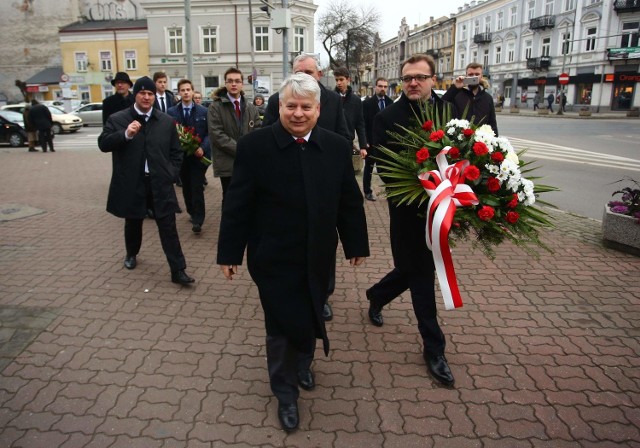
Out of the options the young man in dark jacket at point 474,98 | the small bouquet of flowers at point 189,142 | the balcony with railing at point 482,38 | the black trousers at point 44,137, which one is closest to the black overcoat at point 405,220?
the young man in dark jacket at point 474,98

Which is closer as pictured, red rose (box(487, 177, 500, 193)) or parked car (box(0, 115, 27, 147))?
red rose (box(487, 177, 500, 193))

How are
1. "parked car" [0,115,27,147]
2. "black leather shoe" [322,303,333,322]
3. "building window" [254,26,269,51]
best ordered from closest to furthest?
"black leather shoe" [322,303,333,322], "parked car" [0,115,27,147], "building window" [254,26,269,51]

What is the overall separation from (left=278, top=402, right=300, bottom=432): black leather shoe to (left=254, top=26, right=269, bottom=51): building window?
4399cm

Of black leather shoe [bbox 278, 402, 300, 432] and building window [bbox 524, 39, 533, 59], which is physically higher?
building window [bbox 524, 39, 533, 59]

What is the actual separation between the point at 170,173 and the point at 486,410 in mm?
3689

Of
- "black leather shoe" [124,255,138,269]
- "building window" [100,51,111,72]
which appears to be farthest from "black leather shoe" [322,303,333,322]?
"building window" [100,51,111,72]

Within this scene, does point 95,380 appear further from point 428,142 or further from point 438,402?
point 428,142

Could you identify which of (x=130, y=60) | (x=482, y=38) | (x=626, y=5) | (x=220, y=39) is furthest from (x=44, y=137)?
(x=482, y=38)

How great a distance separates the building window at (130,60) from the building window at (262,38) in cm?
1300

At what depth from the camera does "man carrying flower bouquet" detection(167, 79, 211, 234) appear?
7.04 meters

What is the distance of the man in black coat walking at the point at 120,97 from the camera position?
672 centimetres

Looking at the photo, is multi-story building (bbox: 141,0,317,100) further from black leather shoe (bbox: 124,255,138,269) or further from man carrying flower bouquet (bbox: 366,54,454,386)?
man carrying flower bouquet (bbox: 366,54,454,386)

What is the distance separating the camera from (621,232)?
6000 mm

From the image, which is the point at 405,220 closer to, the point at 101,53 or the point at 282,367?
the point at 282,367
